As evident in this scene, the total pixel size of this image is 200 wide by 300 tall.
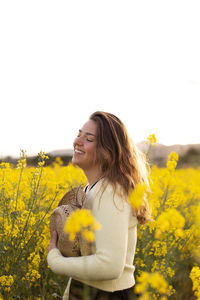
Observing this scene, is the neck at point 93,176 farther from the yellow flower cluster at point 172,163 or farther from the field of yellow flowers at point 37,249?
the yellow flower cluster at point 172,163

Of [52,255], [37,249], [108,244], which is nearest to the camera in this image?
[108,244]

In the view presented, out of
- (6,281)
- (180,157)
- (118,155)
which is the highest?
(118,155)

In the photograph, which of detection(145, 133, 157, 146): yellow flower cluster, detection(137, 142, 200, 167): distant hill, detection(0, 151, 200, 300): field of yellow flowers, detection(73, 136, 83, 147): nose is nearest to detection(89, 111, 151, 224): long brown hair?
detection(73, 136, 83, 147): nose

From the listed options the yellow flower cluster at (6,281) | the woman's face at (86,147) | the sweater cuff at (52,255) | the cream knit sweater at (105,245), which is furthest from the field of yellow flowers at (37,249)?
the sweater cuff at (52,255)

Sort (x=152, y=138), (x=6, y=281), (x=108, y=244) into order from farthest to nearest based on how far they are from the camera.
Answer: (x=152, y=138)
(x=6, y=281)
(x=108, y=244)

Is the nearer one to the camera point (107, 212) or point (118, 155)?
point (107, 212)

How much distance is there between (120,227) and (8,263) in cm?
156

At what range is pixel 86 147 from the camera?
1798 millimetres

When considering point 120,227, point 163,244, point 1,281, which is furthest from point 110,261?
point 163,244

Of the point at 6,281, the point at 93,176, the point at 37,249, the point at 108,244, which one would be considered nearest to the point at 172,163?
the point at 37,249

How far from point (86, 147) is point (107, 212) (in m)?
0.45

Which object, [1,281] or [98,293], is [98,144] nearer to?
[98,293]

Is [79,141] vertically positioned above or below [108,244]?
above

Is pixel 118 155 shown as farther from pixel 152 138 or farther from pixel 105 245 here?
pixel 152 138
